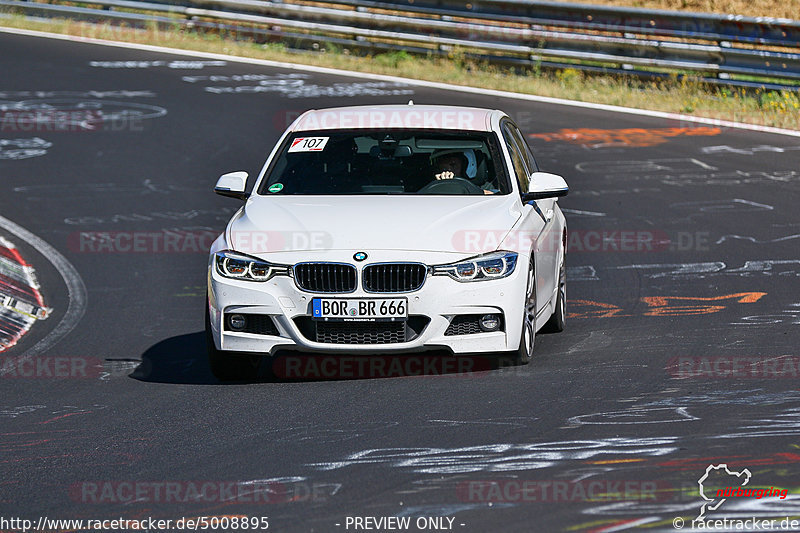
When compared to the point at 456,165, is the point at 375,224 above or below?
below

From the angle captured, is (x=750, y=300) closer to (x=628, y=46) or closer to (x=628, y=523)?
(x=628, y=523)

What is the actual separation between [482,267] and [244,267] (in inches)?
57.5

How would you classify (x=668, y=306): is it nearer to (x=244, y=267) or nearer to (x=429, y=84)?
(x=244, y=267)

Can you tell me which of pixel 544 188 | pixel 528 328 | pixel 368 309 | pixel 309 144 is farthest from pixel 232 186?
pixel 528 328

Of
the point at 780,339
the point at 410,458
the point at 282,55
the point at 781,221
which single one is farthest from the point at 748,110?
the point at 410,458

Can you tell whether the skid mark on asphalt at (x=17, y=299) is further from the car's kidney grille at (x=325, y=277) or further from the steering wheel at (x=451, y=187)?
the steering wheel at (x=451, y=187)

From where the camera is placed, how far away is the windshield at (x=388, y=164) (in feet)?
30.9

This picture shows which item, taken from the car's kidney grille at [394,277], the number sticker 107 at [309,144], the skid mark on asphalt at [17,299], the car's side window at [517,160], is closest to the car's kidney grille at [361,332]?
the car's kidney grille at [394,277]

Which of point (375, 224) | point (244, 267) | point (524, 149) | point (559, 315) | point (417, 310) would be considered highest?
point (524, 149)

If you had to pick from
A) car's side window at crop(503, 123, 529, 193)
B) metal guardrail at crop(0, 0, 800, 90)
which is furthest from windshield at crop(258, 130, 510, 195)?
metal guardrail at crop(0, 0, 800, 90)

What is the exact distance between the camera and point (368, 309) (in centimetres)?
823

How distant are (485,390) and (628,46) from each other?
15.1 metres

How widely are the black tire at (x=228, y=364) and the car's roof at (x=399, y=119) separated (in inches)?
78.3

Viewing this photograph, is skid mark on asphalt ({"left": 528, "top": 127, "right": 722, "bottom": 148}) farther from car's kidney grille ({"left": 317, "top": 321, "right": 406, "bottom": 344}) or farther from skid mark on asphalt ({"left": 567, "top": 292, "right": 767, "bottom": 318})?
car's kidney grille ({"left": 317, "top": 321, "right": 406, "bottom": 344})
